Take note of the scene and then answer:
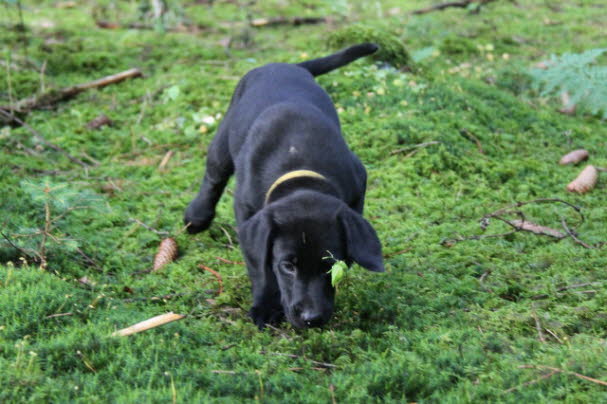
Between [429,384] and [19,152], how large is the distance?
4664 millimetres

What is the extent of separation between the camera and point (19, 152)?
6.01m

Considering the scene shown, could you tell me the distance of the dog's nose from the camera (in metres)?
3.25

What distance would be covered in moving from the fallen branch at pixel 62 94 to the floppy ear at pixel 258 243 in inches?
169

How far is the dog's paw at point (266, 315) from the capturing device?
363 cm

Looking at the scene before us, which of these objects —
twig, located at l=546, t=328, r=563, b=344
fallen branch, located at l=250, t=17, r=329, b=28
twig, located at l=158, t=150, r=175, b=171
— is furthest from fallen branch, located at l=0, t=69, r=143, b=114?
twig, located at l=546, t=328, r=563, b=344

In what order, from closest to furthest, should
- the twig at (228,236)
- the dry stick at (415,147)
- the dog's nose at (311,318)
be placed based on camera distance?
the dog's nose at (311,318), the twig at (228,236), the dry stick at (415,147)

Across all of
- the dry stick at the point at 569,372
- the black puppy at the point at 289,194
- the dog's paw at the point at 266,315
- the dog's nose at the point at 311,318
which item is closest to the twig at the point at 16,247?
the black puppy at the point at 289,194

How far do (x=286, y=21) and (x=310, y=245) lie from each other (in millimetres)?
8040

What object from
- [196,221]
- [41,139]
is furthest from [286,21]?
[196,221]

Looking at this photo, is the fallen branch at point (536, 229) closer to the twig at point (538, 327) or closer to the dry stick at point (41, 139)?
the twig at point (538, 327)

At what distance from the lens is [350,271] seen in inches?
163

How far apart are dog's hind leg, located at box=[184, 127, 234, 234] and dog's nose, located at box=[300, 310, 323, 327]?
1.91 metres

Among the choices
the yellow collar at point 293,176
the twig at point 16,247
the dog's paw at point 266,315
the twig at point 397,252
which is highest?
the yellow collar at point 293,176

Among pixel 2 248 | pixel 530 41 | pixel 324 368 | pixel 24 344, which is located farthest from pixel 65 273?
pixel 530 41
